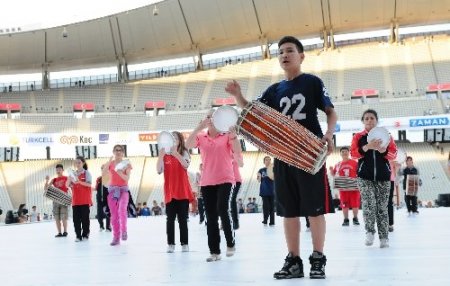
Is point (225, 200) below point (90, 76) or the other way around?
below

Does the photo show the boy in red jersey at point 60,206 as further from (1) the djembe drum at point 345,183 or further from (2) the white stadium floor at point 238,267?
(1) the djembe drum at point 345,183

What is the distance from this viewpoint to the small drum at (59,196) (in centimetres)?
1279

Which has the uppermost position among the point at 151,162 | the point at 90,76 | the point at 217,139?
the point at 90,76

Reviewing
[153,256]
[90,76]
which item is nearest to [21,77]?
[90,76]

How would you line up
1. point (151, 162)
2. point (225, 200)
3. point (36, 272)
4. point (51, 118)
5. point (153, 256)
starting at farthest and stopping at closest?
point (51, 118)
point (151, 162)
point (153, 256)
point (225, 200)
point (36, 272)

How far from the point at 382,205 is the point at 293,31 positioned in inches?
1540

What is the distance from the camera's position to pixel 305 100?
4.59 metres

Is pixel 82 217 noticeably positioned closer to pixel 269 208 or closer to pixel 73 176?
pixel 73 176

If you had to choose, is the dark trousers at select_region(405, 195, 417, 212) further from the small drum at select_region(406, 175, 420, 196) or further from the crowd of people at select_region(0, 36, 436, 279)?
the crowd of people at select_region(0, 36, 436, 279)

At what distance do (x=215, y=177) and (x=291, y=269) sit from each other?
6.84ft

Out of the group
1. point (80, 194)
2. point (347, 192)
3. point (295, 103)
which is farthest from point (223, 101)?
point (295, 103)

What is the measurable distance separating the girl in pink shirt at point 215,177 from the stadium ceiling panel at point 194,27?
116 ft

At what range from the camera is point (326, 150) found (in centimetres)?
455

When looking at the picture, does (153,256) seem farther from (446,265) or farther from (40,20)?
(40,20)
